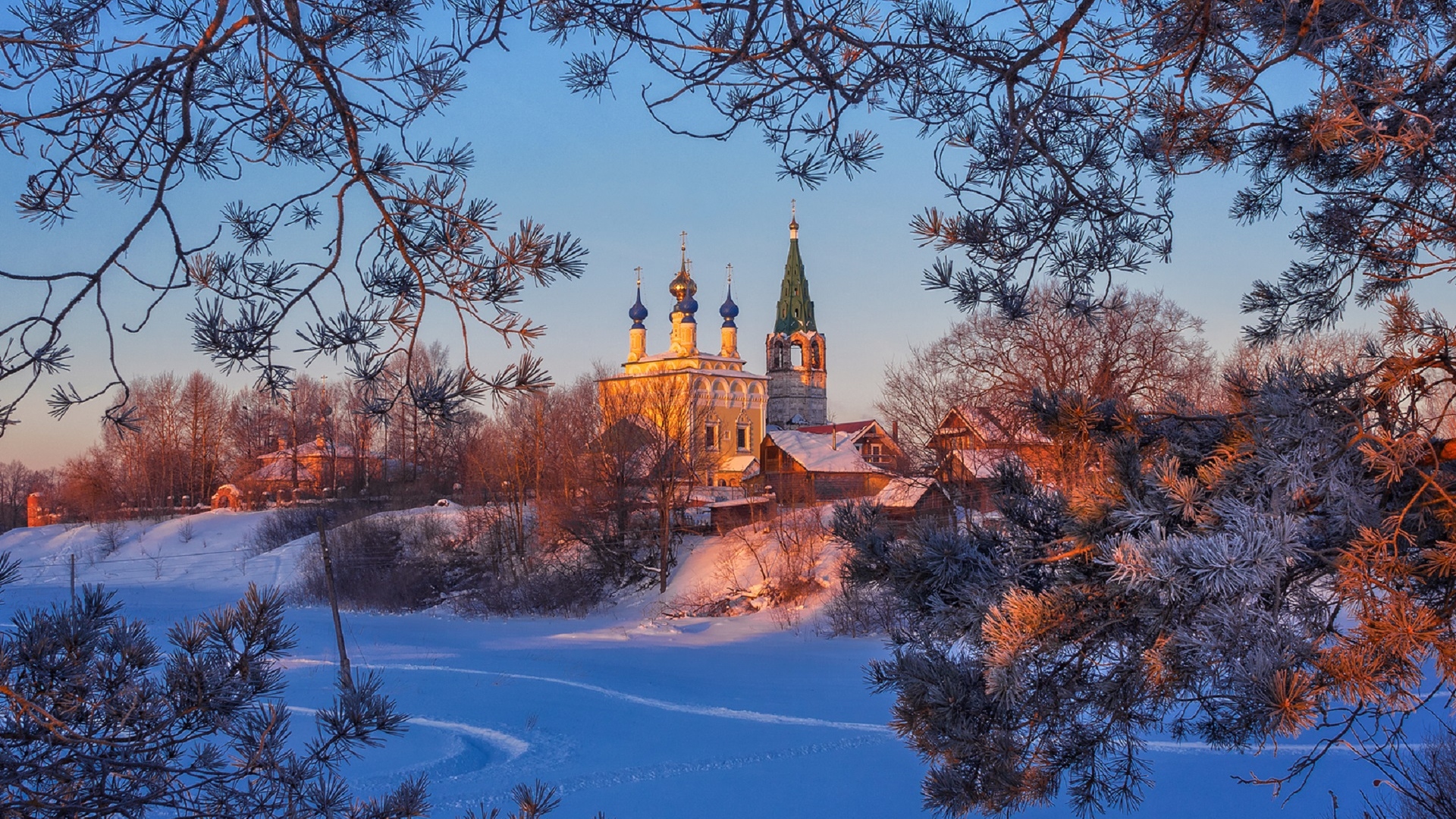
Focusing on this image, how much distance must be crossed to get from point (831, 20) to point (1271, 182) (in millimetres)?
2491

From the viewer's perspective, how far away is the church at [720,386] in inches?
1233

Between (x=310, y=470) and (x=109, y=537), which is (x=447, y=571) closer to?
(x=109, y=537)

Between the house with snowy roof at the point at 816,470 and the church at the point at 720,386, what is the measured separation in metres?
2.30

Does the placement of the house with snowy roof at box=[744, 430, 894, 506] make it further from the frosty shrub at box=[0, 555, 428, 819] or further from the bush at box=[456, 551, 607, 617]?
the frosty shrub at box=[0, 555, 428, 819]

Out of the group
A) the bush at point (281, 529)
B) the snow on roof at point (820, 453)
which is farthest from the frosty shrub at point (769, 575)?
the bush at point (281, 529)

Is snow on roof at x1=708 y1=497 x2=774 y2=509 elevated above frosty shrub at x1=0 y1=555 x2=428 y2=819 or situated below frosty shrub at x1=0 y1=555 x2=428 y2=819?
below

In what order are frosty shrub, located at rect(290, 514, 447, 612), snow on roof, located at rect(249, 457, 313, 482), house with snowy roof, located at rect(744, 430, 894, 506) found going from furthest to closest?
snow on roof, located at rect(249, 457, 313, 482)
house with snowy roof, located at rect(744, 430, 894, 506)
frosty shrub, located at rect(290, 514, 447, 612)

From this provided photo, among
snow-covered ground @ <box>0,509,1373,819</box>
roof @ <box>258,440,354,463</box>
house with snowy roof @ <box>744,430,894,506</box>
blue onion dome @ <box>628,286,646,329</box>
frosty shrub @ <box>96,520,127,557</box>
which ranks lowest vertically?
snow-covered ground @ <box>0,509,1373,819</box>

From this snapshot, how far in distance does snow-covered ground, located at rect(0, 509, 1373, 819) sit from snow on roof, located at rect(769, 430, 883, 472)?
12.7 meters

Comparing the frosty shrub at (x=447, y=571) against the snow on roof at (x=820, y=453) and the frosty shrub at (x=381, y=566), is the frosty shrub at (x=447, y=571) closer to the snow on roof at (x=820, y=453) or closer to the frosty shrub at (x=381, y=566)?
the frosty shrub at (x=381, y=566)

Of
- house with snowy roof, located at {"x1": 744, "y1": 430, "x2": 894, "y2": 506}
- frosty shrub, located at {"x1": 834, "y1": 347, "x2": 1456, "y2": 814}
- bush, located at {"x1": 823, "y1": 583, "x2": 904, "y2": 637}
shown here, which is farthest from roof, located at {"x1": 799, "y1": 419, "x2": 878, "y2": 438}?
frosty shrub, located at {"x1": 834, "y1": 347, "x2": 1456, "y2": 814}

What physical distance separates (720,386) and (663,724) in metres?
37.7

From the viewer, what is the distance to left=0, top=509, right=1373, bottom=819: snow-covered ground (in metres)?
10.2

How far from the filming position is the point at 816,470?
1446 inches
